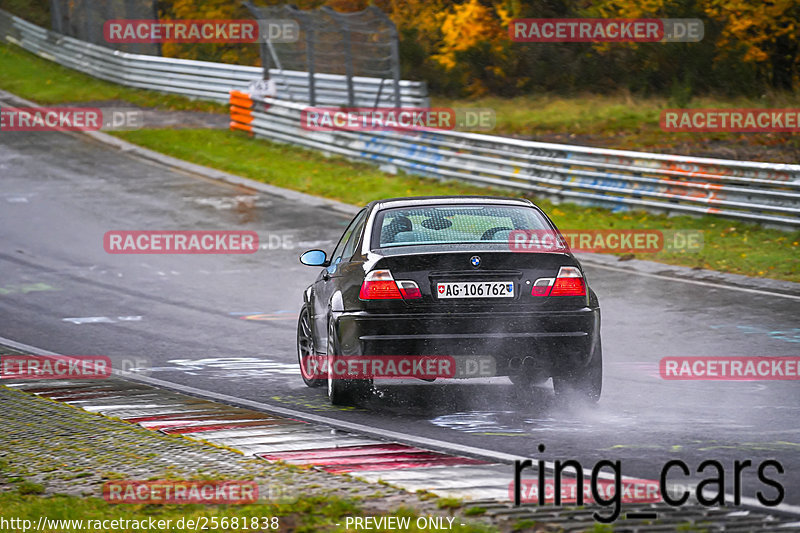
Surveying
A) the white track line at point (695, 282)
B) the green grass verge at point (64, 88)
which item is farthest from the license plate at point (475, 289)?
the green grass verge at point (64, 88)

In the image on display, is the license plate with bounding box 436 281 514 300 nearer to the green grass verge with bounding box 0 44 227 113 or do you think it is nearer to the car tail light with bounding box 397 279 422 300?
the car tail light with bounding box 397 279 422 300

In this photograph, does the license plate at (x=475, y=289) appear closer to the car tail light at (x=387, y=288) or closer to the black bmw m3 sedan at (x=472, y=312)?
the black bmw m3 sedan at (x=472, y=312)

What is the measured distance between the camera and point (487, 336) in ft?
Answer: 26.8

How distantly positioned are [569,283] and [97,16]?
33.9 meters

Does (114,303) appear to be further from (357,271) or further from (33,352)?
(357,271)

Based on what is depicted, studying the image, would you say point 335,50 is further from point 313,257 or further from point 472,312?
point 472,312

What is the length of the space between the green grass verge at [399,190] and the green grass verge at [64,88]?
3.57m

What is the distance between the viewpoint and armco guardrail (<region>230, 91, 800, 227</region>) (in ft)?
58.5

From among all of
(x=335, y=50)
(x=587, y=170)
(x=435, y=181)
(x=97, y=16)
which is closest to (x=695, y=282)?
(x=587, y=170)

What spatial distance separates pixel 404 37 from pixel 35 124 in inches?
469

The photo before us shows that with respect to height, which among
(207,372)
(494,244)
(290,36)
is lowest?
(207,372)

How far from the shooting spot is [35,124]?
3238 cm

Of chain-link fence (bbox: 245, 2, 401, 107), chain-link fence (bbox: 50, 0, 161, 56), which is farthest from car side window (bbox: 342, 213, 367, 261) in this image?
chain-link fence (bbox: 50, 0, 161, 56)

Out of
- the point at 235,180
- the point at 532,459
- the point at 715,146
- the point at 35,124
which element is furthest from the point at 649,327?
the point at 35,124
